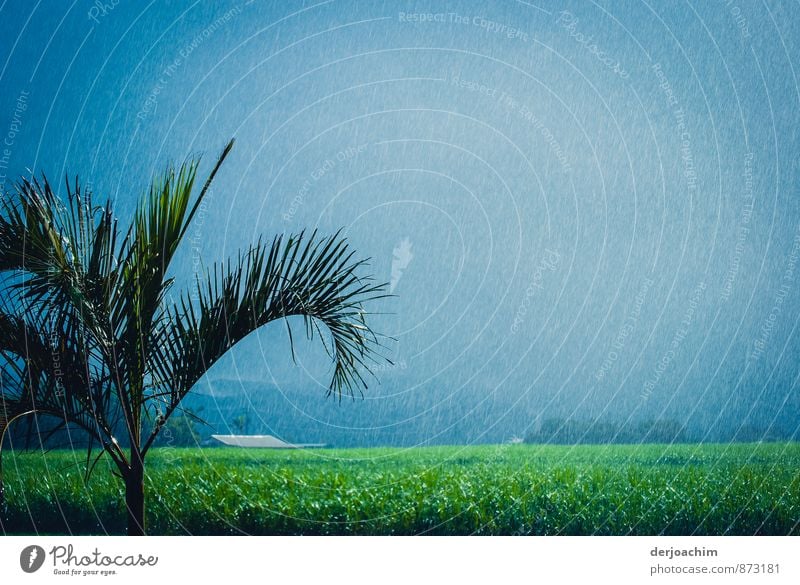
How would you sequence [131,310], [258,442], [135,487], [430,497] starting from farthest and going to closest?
[258,442] → [430,497] → [135,487] → [131,310]

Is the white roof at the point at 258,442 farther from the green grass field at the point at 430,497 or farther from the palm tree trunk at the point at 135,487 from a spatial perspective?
the palm tree trunk at the point at 135,487

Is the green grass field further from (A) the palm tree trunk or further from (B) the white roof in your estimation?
(A) the palm tree trunk

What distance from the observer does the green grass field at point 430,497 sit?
793 cm

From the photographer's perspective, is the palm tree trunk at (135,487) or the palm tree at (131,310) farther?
the palm tree trunk at (135,487)

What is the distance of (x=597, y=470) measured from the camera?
8.74 metres

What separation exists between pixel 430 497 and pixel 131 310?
3.85m

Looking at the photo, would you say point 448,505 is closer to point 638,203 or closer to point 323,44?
point 638,203

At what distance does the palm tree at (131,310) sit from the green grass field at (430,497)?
2348 mm

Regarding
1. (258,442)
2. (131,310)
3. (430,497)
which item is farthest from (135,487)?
(258,442)

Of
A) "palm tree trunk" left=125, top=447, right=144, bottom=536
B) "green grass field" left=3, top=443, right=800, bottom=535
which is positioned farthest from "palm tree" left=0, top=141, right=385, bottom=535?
"green grass field" left=3, top=443, right=800, bottom=535

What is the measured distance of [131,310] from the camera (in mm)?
5465

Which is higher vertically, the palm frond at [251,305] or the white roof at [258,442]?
the palm frond at [251,305]

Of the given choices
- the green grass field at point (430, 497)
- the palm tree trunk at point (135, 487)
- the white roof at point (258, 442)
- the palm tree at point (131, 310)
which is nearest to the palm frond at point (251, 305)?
the palm tree at point (131, 310)

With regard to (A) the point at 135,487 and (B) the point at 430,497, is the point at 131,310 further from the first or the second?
(B) the point at 430,497
